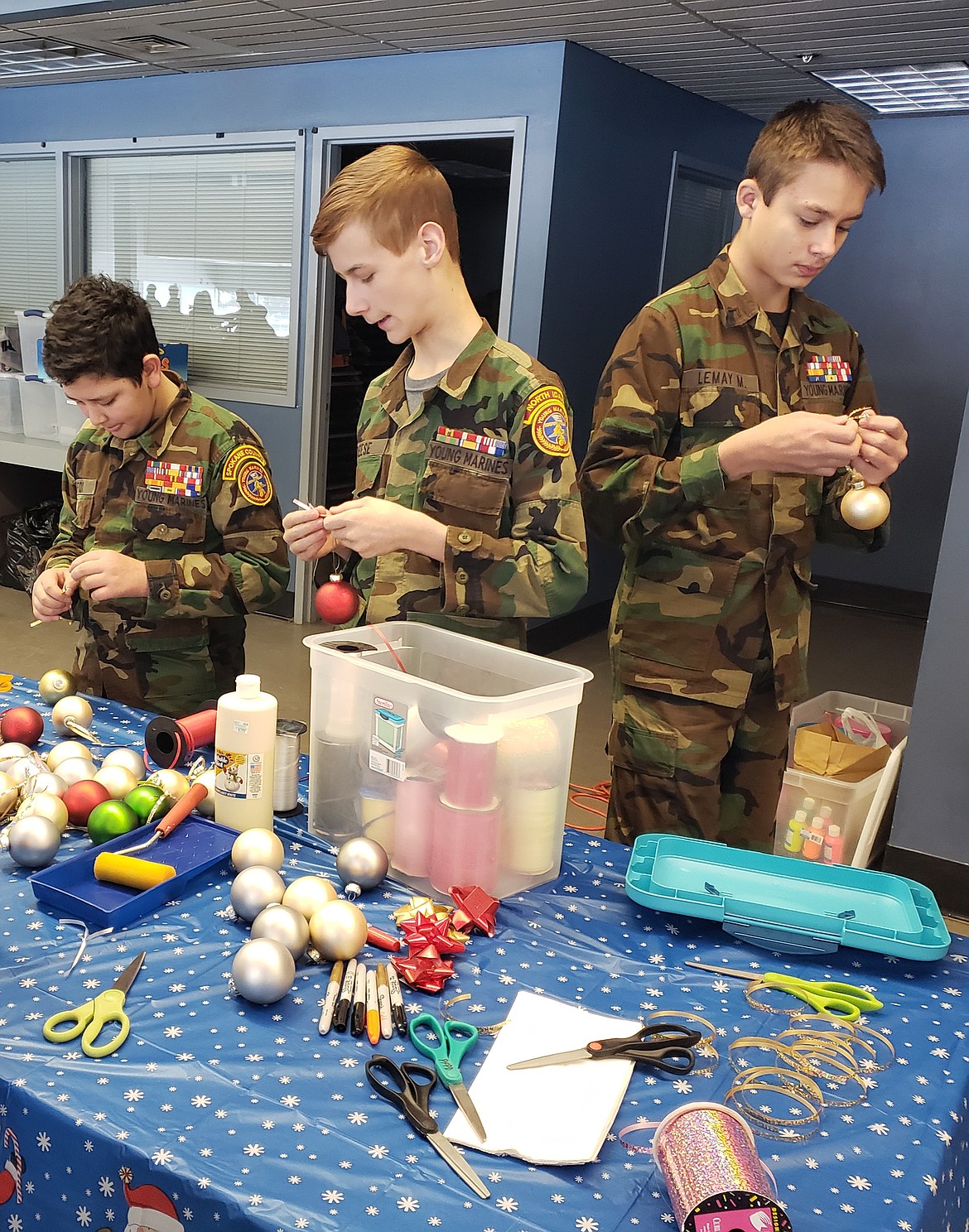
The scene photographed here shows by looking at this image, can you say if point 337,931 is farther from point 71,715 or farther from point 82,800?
point 71,715

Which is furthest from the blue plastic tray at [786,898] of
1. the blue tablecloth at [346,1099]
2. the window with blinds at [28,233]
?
the window with blinds at [28,233]

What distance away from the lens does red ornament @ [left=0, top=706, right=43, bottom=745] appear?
5.55 ft

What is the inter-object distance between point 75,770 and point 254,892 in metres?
0.43

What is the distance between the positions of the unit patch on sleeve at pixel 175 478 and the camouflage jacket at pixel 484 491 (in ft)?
1.70

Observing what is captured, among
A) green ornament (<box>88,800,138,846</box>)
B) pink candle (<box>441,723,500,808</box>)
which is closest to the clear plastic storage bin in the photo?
pink candle (<box>441,723,500,808</box>)

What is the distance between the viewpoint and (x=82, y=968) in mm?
1151

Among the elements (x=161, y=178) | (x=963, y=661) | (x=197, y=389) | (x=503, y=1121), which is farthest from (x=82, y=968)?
(x=161, y=178)

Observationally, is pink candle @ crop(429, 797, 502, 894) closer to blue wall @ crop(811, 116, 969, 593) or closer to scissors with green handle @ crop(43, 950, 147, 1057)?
scissors with green handle @ crop(43, 950, 147, 1057)

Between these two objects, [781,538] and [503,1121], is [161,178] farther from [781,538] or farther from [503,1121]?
[503,1121]

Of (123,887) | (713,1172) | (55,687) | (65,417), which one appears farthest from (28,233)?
(713,1172)

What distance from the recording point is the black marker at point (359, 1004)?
1.07m

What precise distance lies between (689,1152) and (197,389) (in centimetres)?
547

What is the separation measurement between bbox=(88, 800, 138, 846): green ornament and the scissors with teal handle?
0.52 metres

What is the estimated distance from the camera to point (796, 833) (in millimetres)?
2824
